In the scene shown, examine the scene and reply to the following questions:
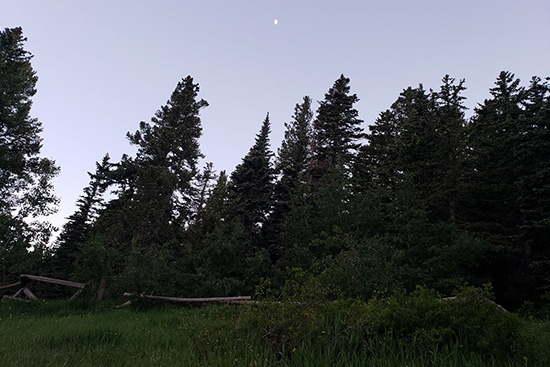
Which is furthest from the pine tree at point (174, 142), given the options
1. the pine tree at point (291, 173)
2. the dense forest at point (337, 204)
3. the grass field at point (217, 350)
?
the grass field at point (217, 350)

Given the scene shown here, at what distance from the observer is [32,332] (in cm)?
642

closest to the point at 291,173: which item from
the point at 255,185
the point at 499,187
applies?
the point at 255,185

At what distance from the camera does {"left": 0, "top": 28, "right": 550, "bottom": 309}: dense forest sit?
14484 mm

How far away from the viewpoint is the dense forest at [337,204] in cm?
1448

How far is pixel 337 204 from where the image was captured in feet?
61.6

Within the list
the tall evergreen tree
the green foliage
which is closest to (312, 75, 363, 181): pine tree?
the tall evergreen tree

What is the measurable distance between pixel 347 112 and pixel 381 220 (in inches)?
498

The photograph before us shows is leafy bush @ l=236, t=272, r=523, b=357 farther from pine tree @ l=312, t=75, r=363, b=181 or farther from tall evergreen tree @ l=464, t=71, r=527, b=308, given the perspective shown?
pine tree @ l=312, t=75, r=363, b=181

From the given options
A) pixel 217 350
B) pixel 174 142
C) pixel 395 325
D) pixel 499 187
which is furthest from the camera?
pixel 174 142

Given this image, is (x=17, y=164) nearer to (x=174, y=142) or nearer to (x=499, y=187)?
(x=174, y=142)

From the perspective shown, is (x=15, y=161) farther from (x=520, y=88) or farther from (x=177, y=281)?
(x=520, y=88)

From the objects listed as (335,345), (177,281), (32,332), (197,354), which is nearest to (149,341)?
(197,354)

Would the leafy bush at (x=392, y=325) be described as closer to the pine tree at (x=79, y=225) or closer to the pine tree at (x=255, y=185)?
the pine tree at (x=255, y=185)

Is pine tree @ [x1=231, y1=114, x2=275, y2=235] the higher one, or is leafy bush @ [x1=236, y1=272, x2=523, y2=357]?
pine tree @ [x1=231, y1=114, x2=275, y2=235]
